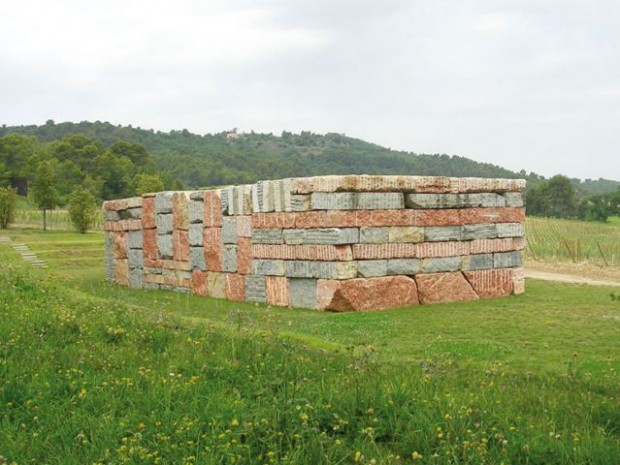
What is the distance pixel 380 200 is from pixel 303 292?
2.05 metres

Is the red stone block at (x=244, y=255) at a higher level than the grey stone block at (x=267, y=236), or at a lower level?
lower

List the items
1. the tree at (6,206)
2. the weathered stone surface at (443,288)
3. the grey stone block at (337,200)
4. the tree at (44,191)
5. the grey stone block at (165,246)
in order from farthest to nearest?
the tree at (44,191) < the tree at (6,206) < the grey stone block at (165,246) < the weathered stone surface at (443,288) < the grey stone block at (337,200)

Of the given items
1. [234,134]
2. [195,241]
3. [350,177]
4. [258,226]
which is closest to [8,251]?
[195,241]

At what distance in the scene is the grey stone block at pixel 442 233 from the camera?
38.8 ft

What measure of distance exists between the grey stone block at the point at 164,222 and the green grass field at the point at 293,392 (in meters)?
6.32

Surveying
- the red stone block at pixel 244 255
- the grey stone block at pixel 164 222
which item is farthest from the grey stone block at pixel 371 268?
the grey stone block at pixel 164 222

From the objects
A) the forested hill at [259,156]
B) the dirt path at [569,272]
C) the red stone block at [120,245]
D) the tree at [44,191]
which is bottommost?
the dirt path at [569,272]

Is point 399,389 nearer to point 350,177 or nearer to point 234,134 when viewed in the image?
point 350,177

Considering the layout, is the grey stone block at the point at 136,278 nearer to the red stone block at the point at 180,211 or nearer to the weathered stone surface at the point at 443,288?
the red stone block at the point at 180,211

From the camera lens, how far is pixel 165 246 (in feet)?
50.1

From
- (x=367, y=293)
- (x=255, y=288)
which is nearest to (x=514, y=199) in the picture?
(x=367, y=293)

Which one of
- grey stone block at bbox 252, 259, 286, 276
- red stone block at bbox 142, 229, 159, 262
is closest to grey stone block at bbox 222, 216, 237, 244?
grey stone block at bbox 252, 259, 286, 276

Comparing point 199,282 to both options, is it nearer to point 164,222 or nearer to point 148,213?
point 164,222

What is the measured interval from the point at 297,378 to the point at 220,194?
836 cm
